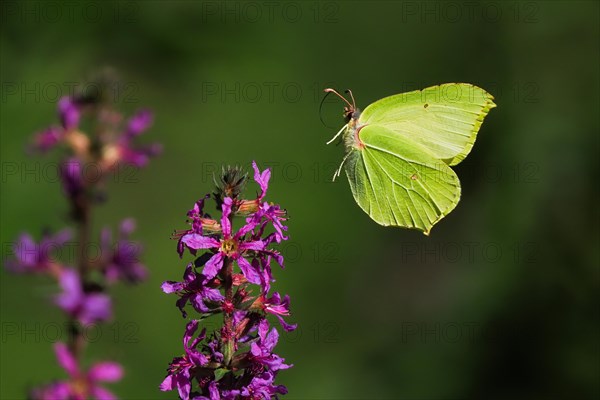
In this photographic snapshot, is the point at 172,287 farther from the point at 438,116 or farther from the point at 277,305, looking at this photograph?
the point at 438,116

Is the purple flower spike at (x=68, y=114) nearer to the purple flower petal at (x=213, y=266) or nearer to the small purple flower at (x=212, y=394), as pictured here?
the purple flower petal at (x=213, y=266)

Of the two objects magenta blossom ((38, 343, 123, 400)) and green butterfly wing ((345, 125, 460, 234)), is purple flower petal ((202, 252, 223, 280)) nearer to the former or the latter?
magenta blossom ((38, 343, 123, 400))

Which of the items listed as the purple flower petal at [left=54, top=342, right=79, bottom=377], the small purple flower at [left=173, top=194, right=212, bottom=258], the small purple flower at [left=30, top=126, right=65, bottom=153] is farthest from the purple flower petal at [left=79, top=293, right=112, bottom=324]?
the small purple flower at [left=30, top=126, right=65, bottom=153]

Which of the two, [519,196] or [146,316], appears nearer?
[519,196]

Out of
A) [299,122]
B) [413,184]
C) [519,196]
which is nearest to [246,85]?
[299,122]

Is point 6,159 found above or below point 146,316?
above

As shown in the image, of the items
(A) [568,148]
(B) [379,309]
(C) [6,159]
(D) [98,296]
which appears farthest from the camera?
(B) [379,309]

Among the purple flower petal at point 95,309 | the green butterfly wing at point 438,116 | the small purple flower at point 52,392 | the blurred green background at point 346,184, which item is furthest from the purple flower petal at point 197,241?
the blurred green background at point 346,184

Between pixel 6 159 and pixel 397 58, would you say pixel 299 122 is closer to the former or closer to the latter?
pixel 397 58
